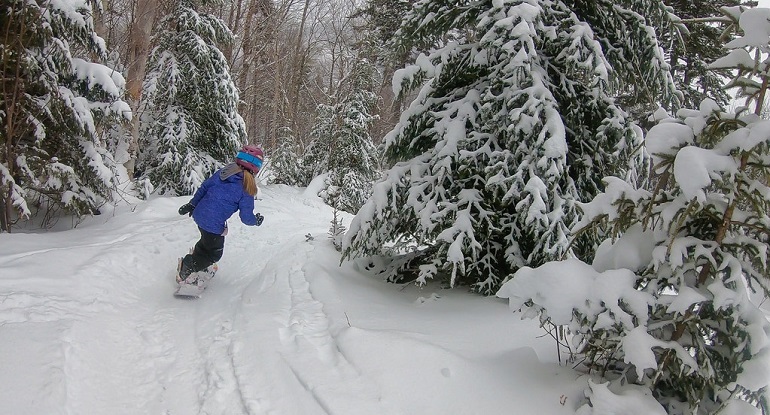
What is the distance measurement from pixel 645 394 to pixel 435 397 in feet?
3.77

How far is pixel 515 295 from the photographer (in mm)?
2762

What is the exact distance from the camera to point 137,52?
10.9 m

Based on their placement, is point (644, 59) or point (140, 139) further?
point (140, 139)

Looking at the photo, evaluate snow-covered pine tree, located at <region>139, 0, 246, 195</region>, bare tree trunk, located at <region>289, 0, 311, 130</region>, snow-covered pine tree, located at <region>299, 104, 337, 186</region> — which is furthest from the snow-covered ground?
bare tree trunk, located at <region>289, 0, 311, 130</region>

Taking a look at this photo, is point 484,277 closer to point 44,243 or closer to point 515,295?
point 515,295

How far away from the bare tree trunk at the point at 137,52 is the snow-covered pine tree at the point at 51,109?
12.0 feet

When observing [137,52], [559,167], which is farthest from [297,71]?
[559,167]

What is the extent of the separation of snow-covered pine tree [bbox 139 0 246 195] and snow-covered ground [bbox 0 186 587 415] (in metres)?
6.72

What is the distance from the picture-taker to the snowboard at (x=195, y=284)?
5.09 m

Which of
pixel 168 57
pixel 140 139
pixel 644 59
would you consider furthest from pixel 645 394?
pixel 140 139

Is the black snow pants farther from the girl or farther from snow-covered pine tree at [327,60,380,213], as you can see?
snow-covered pine tree at [327,60,380,213]

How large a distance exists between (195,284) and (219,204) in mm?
955

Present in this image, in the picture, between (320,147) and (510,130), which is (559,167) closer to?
(510,130)

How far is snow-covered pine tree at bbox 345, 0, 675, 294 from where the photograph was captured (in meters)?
4.26
